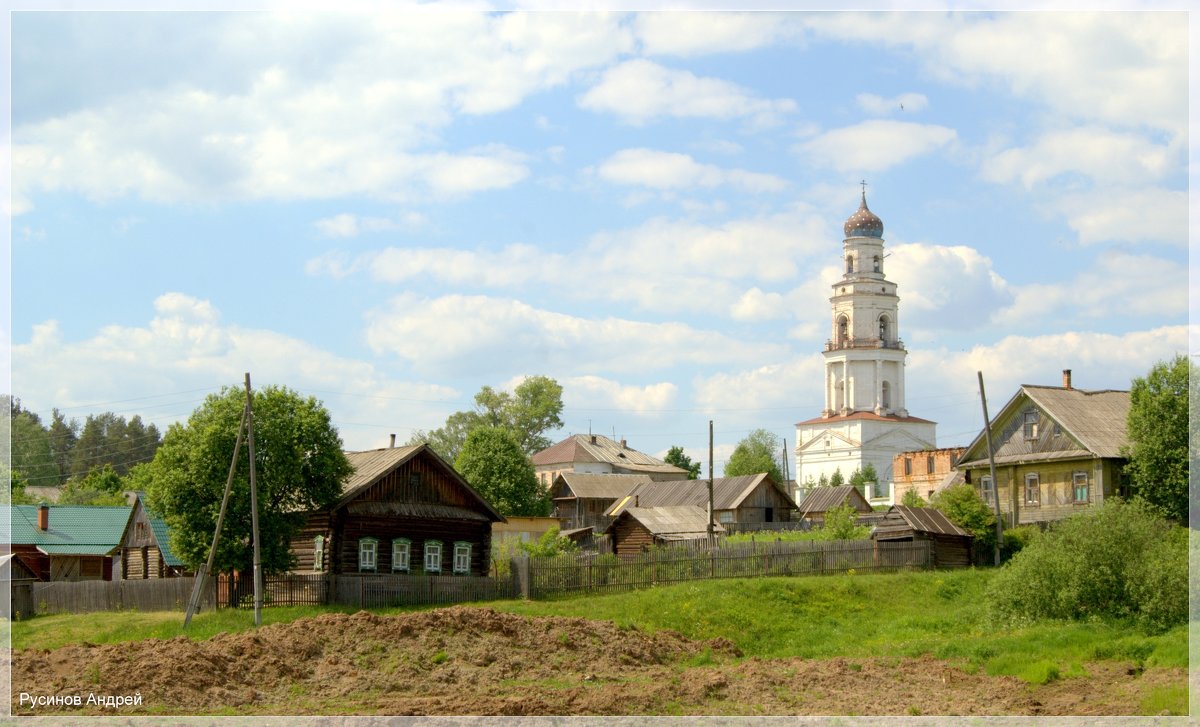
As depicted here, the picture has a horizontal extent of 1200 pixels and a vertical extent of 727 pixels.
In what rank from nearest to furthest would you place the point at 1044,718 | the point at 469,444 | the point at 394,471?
the point at 1044,718 → the point at 394,471 → the point at 469,444

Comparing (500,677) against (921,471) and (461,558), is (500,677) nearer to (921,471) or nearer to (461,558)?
(461,558)

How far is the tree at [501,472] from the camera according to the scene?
7719 centimetres

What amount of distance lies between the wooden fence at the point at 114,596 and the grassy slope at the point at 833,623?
2.58 ft

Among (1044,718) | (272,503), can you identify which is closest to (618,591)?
(272,503)

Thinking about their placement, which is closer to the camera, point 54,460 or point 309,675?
point 309,675

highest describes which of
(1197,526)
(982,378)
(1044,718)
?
(982,378)

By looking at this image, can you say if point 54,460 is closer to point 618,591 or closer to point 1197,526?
point 618,591

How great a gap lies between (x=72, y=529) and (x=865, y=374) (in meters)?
81.9

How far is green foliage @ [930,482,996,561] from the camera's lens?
5041 cm

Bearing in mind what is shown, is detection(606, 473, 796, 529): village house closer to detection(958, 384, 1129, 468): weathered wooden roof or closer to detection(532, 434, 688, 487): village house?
detection(958, 384, 1129, 468): weathered wooden roof

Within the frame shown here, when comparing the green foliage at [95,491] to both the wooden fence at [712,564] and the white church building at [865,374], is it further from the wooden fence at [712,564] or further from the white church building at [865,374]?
the white church building at [865,374]

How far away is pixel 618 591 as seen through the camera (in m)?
44.4

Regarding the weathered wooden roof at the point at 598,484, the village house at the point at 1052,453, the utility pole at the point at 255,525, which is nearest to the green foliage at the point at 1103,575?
the village house at the point at 1052,453

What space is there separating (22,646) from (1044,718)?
25.6 metres
